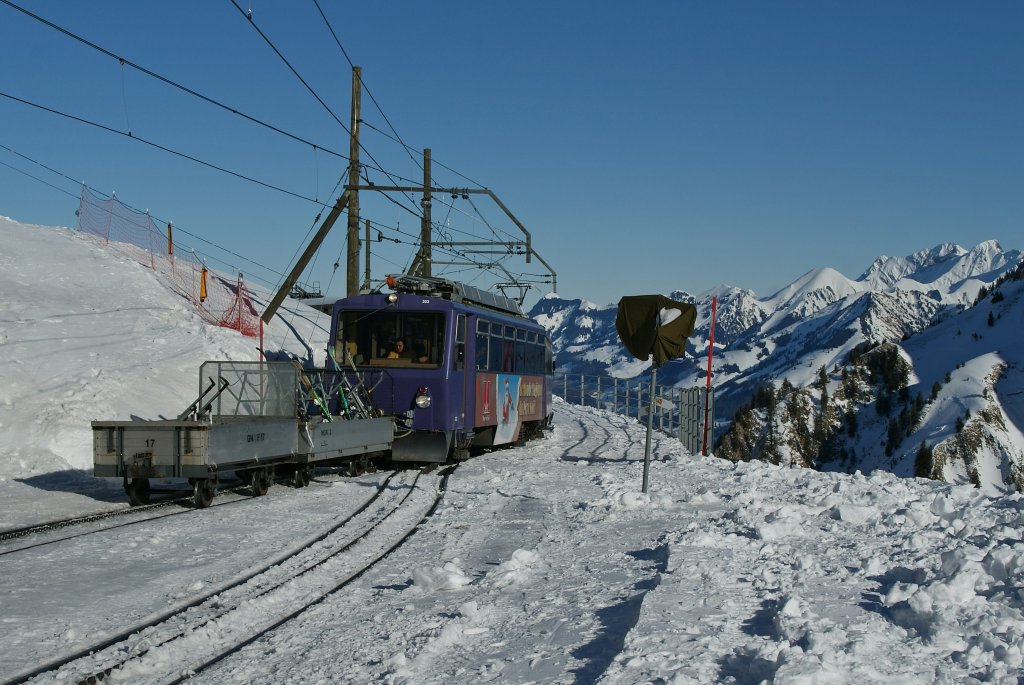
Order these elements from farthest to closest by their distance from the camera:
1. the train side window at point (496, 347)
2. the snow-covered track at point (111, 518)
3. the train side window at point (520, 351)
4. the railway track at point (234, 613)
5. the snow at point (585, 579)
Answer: the train side window at point (520, 351) → the train side window at point (496, 347) → the snow-covered track at point (111, 518) → the railway track at point (234, 613) → the snow at point (585, 579)

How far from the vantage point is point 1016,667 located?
4.86 m

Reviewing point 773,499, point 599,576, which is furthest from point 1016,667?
point 773,499

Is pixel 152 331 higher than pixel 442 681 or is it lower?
higher

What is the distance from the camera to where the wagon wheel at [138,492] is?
503 inches

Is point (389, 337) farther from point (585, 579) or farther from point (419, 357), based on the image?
point (585, 579)

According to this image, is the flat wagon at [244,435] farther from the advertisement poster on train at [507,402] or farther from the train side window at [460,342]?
the advertisement poster on train at [507,402]

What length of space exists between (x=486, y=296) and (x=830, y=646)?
638 inches

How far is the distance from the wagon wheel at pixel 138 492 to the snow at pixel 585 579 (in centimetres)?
54

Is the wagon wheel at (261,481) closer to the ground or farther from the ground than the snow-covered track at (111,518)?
farther from the ground

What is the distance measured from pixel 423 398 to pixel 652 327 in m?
6.02

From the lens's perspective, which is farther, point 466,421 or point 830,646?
point 466,421

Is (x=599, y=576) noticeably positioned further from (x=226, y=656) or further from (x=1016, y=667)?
(x=1016, y=667)

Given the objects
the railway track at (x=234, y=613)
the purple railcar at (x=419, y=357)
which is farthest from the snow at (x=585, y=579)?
the purple railcar at (x=419, y=357)

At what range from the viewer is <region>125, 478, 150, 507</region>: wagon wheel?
41.9 feet
